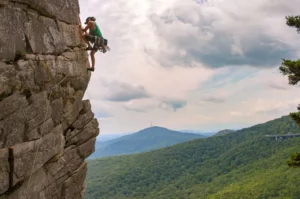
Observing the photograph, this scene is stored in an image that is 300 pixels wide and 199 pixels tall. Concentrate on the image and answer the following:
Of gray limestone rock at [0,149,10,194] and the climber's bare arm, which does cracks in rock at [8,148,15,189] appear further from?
the climber's bare arm

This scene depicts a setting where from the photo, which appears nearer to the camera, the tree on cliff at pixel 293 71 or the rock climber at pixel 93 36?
the rock climber at pixel 93 36

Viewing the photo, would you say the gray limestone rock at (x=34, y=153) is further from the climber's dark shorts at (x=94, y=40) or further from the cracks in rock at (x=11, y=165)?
the climber's dark shorts at (x=94, y=40)

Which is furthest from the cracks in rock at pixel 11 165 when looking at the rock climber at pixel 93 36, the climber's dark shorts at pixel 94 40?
the climber's dark shorts at pixel 94 40

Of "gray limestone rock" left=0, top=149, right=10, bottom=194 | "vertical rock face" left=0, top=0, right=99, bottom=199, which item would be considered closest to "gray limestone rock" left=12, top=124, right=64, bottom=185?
"vertical rock face" left=0, top=0, right=99, bottom=199

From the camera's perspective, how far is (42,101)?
12.3 metres

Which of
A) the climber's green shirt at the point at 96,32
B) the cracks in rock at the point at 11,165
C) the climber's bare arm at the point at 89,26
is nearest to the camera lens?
the cracks in rock at the point at 11,165

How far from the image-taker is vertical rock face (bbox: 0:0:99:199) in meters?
10.7

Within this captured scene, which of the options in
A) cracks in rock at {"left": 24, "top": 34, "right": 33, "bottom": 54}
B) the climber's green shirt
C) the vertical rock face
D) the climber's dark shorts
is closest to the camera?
the vertical rock face

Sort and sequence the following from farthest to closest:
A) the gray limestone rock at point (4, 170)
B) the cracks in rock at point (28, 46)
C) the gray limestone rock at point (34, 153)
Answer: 1. the cracks in rock at point (28, 46)
2. the gray limestone rock at point (34, 153)
3. the gray limestone rock at point (4, 170)

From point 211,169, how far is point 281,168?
6550 cm

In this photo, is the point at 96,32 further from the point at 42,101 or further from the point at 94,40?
Answer: the point at 42,101

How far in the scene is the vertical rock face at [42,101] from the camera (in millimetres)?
10742

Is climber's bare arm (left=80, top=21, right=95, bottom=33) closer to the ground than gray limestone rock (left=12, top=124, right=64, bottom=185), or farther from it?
farther from it

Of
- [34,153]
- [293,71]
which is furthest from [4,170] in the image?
[293,71]
